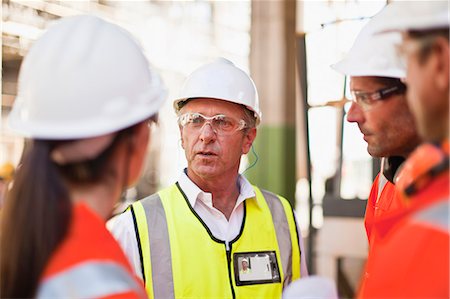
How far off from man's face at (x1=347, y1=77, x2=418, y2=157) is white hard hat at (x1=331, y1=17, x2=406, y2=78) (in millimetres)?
32

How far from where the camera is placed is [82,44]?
4.47ft

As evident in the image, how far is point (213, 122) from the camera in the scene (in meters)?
2.72

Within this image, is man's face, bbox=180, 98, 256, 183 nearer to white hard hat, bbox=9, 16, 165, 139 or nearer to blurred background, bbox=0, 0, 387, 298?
white hard hat, bbox=9, 16, 165, 139

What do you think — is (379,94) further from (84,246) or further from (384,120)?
(84,246)

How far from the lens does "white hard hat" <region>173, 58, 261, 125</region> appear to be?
8.89 ft

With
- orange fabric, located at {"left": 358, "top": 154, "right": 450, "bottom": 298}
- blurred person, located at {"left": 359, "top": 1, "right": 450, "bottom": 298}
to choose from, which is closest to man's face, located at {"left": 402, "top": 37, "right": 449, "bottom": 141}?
blurred person, located at {"left": 359, "top": 1, "right": 450, "bottom": 298}

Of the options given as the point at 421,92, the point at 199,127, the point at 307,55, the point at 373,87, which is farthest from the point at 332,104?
the point at 421,92

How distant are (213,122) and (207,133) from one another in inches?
2.8

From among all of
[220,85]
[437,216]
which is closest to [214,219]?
[220,85]

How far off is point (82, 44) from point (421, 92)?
2.44 ft

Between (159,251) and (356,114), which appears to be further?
(159,251)

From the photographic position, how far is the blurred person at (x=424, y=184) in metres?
1.18

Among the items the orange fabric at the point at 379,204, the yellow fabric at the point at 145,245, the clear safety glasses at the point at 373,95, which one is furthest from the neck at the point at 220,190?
the clear safety glasses at the point at 373,95

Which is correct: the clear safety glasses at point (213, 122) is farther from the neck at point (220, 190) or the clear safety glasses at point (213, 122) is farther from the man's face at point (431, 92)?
the man's face at point (431, 92)
